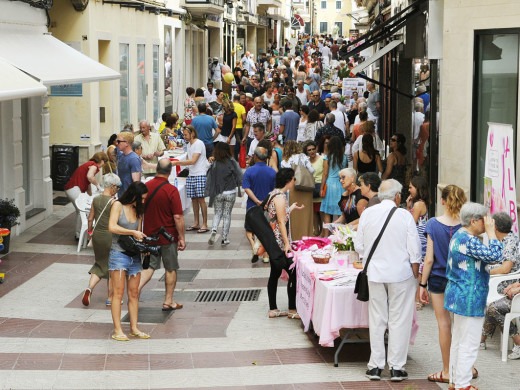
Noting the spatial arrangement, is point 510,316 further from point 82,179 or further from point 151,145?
point 151,145

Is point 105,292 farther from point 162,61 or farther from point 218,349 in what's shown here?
point 162,61

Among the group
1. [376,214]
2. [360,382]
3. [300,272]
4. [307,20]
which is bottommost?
[360,382]

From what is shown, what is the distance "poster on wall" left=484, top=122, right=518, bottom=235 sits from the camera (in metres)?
10.3

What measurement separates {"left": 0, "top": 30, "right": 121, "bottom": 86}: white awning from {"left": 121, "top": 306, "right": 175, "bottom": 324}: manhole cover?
14.7 ft

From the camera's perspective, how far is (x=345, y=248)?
33.8 ft

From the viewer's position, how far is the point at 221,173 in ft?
51.0

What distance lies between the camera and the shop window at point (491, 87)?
1176cm

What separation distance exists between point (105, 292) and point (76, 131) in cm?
913

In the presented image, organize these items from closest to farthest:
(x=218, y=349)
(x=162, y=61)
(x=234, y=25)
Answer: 1. (x=218, y=349)
2. (x=162, y=61)
3. (x=234, y=25)

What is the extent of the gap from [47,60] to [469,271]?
10.2m

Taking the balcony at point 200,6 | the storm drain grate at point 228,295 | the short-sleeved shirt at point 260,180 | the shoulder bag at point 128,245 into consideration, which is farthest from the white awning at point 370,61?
the balcony at point 200,6

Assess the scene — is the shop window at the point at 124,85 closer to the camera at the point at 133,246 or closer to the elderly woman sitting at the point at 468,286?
the camera at the point at 133,246

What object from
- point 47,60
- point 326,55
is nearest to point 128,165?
point 47,60

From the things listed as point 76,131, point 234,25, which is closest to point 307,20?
point 234,25
